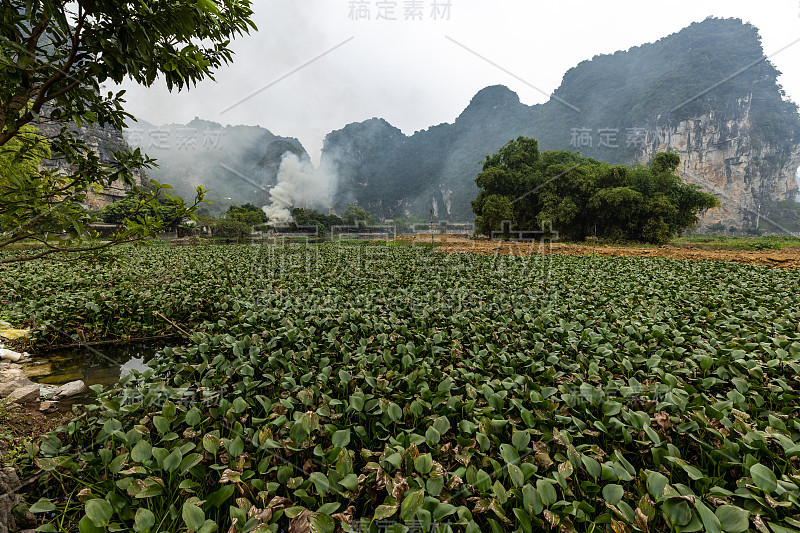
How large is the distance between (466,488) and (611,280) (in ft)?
23.0

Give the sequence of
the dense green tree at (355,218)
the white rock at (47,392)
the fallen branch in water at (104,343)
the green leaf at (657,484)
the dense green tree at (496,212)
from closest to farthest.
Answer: the green leaf at (657,484), the white rock at (47,392), the fallen branch in water at (104,343), the dense green tree at (496,212), the dense green tree at (355,218)

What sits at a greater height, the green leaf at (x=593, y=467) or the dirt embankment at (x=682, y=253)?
the dirt embankment at (x=682, y=253)

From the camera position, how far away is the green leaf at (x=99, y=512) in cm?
128

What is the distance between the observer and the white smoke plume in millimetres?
76438

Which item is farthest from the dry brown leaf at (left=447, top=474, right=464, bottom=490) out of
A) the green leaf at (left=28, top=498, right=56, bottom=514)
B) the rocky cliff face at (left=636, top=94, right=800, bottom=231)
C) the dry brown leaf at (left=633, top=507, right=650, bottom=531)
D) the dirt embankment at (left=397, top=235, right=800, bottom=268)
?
the rocky cliff face at (left=636, top=94, right=800, bottom=231)

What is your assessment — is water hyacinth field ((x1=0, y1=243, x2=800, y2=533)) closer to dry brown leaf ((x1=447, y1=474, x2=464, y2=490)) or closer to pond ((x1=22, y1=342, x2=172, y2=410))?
dry brown leaf ((x1=447, y1=474, x2=464, y2=490))

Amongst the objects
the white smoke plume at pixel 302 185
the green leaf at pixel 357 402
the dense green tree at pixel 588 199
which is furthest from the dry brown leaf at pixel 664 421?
the white smoke plume at pixel 302 185

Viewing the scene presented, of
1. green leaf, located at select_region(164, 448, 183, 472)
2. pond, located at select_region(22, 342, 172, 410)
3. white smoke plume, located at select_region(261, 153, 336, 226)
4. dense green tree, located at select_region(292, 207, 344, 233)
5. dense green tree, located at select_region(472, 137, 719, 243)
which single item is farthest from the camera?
white smoke plume, located at select_region(261, 153, 336, 226)

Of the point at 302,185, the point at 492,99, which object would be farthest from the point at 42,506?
the point at 492,99

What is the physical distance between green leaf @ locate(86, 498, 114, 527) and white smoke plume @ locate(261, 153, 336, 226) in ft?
230

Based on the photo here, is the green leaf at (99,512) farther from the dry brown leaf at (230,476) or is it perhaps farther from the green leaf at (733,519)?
the green leaf at (733,519)

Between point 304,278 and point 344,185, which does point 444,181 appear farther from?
point 304,278

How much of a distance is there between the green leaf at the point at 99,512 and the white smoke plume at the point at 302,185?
230ft

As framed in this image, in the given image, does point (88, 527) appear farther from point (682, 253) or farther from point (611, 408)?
point (682, 253)
